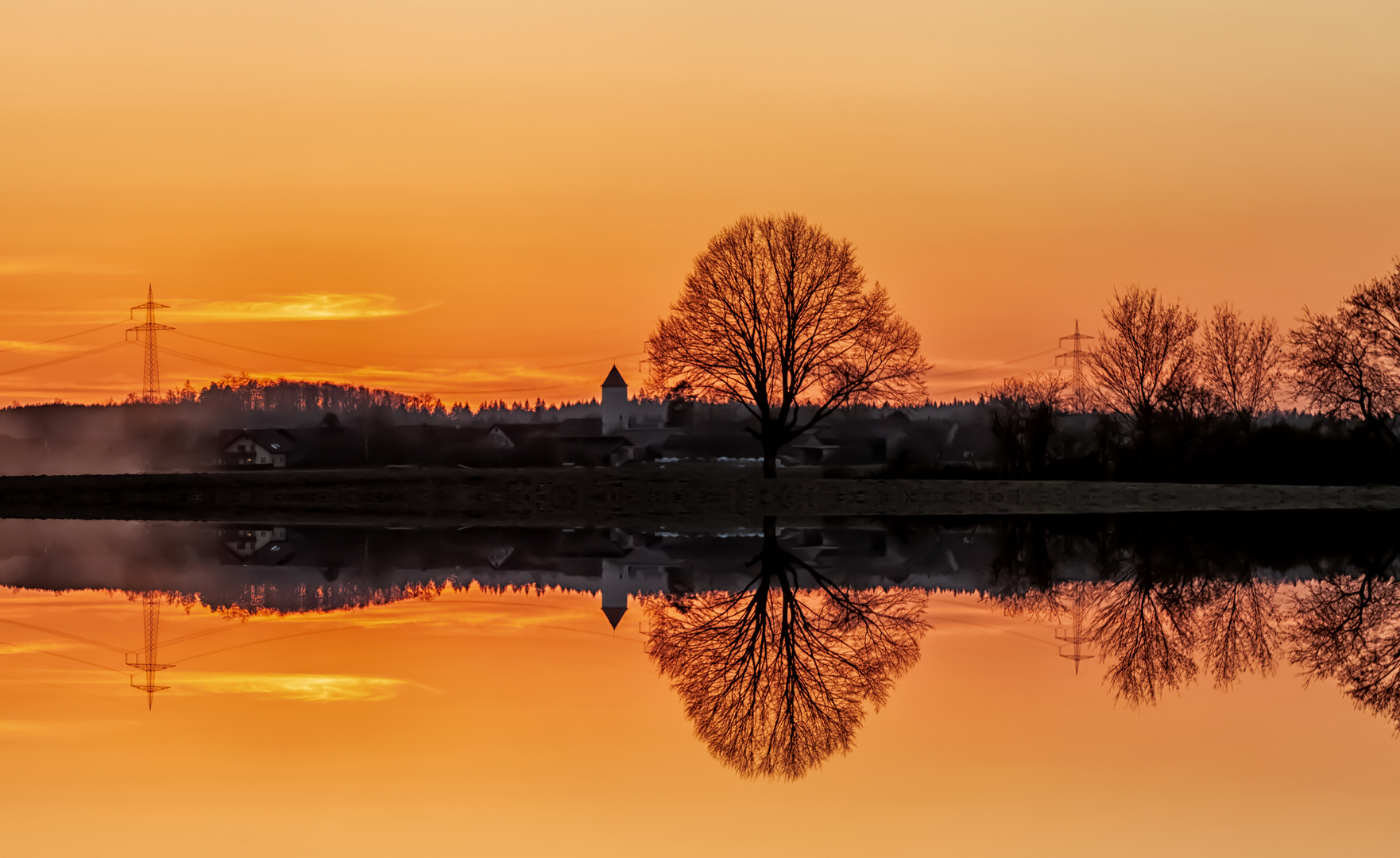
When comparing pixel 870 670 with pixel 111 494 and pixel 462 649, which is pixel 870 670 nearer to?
pixel 462 649

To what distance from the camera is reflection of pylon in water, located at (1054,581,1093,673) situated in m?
15.3

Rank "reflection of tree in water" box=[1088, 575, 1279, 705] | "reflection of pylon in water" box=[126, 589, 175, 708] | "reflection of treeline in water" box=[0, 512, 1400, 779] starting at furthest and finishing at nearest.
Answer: "reflection of tree in water" box=[1088, 575, 1279, 705]
"reflection of pylon in water" box=[126, 589, 175, 708]
"reflection of treeline in water" box=[0, 512, 1400, 779]

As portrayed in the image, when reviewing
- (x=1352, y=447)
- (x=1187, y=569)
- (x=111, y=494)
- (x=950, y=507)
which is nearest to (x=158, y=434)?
(x=111, y=494)

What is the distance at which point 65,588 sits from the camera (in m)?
23.3

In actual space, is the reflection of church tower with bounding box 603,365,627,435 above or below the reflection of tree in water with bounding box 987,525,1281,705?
above

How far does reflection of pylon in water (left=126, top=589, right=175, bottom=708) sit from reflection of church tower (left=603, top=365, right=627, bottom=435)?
111736 millimetres

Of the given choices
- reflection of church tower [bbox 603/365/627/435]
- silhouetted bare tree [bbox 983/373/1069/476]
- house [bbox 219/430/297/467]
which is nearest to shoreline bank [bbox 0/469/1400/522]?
silhouetted bare tree [bbox 983/373/1069/476]

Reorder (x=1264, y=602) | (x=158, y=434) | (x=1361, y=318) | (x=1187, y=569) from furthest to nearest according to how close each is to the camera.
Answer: (x=158, y=434) → (x=1361, y=318) → (x=1187, y=569) → (x=1264, y=602)

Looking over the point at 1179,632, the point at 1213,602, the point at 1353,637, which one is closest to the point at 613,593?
the point at 1179,632

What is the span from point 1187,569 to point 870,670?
13076 mm

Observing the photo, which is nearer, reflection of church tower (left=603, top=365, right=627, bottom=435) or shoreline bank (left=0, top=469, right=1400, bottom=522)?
shoreline bank (left=0, top=469, right=1400, bottom=522)

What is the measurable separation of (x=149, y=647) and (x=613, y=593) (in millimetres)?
7981

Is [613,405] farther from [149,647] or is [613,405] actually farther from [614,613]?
[149,647]

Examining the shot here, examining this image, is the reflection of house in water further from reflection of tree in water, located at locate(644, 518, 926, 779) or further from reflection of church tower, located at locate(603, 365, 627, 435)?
reflection of church tower, located at locate(603, 365, 627, 435)
